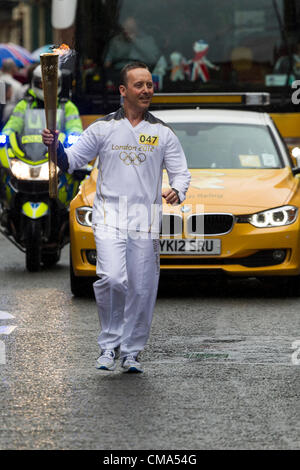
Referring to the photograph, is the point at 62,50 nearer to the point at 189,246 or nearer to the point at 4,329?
the point at 4,329

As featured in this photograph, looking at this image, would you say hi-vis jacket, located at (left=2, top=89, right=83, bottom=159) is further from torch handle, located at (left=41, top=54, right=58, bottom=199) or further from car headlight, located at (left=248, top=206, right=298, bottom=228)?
torch handle, located at (left=41, top=54, right=58, bottom=199)

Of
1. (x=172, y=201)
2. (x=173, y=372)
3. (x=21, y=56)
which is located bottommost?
(x=21, y=56)

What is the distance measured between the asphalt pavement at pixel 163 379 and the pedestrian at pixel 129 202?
272 mm

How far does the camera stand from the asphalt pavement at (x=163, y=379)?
231 inches

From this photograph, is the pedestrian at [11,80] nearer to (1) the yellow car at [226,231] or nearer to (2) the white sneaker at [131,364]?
(1) the yellow car at [226,231]

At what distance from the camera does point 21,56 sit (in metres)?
27.7

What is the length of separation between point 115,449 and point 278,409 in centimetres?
117

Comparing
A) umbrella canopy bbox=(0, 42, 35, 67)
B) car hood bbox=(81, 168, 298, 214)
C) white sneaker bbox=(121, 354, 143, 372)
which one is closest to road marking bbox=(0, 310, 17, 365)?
white sneaker bbox=(121, 354, 143, 372)

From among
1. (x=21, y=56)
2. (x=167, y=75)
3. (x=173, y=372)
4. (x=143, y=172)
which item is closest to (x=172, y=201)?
(x=143, y=172)

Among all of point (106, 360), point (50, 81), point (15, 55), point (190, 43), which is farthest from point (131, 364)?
point (15, 55)

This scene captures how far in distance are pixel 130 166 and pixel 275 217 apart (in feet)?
11.8

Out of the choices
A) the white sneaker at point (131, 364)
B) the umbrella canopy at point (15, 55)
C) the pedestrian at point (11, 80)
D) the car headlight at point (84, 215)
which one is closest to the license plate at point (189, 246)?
the car headlight at point (84, 215)
